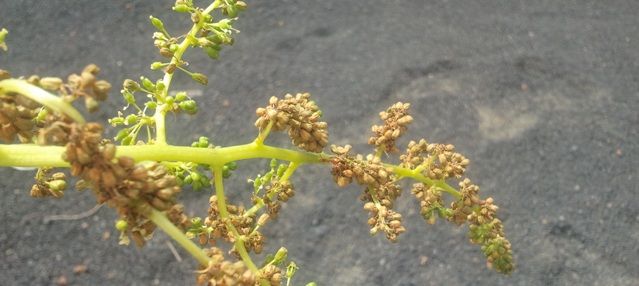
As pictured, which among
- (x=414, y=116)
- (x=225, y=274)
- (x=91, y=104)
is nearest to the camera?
(x=91, y=104)

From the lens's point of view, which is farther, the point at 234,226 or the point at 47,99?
the point at 234,226

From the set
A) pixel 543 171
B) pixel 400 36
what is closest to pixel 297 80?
pixel 400 36

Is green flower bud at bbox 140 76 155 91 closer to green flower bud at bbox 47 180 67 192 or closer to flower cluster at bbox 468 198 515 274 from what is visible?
green flower bud at bbox 47 180 67 192

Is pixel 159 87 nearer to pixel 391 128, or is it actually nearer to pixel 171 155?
pixel 171 155

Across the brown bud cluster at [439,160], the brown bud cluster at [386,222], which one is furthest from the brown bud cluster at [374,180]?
the brown bud cluster at [439,160]

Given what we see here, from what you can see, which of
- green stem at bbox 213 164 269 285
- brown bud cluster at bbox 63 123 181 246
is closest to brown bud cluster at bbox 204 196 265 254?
green stem at bbox 213 164 269 285

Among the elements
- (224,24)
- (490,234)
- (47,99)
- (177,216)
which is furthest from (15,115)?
(490,234)
